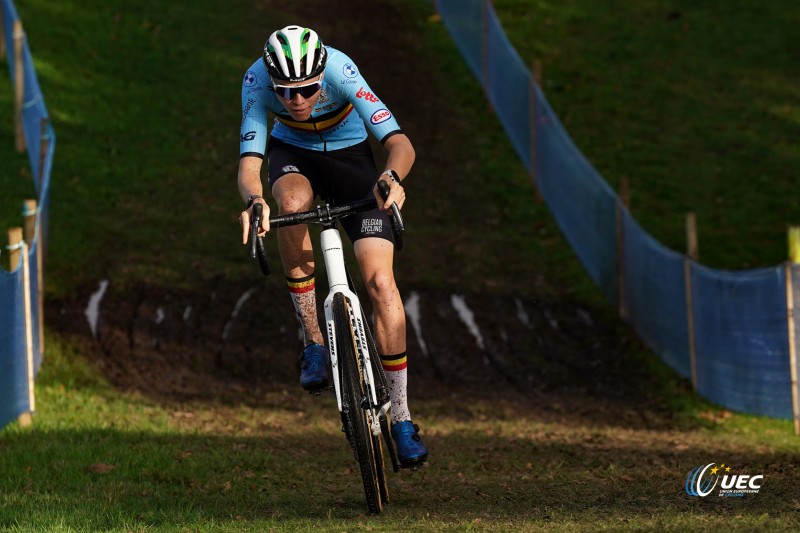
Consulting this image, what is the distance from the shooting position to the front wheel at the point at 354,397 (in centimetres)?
665

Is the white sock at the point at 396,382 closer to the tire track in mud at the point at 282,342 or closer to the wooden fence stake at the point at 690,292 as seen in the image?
the tire track in mud at the point at 282,342

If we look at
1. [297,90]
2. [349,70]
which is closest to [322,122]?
[349,70]

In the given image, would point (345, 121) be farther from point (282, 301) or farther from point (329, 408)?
point (282, 301)

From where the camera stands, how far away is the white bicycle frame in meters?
6.79

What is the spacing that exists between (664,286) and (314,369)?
7.36 meters

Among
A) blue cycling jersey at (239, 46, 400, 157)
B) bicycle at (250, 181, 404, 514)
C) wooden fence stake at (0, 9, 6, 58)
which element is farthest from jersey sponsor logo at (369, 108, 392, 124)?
wooden fence stake at (0, 9, 6, 58)

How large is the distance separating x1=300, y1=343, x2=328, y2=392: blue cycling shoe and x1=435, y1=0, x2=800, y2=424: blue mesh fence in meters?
5.63

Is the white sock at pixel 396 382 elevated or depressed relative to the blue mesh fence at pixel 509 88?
depressed

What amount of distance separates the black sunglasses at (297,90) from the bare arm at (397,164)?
0.58m

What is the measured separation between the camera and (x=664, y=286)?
1366cm

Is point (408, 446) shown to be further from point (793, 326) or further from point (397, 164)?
point (793, 326)

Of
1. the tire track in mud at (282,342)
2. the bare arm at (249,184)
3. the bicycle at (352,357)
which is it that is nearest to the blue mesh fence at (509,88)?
the tire track in mud at (282,342)

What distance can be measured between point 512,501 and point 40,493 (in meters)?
3.33

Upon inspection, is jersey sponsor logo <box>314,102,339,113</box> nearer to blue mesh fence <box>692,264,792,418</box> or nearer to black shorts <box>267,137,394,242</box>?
black shorts <box>267,137,394,242</box>
